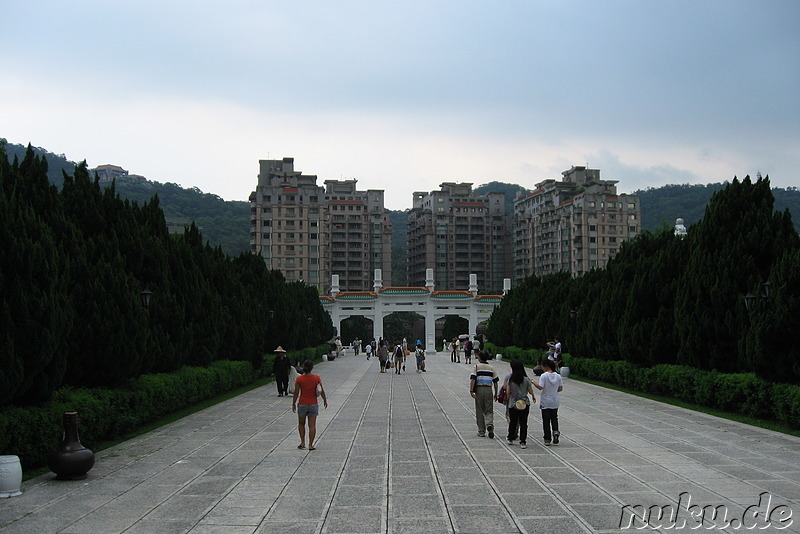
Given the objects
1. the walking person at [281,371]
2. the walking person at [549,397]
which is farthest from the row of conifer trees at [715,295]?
the walking person at [281,371]

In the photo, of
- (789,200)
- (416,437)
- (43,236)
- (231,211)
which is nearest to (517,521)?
(416,437)

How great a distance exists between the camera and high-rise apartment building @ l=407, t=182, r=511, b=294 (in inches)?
5207

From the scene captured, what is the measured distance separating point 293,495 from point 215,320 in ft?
46.5

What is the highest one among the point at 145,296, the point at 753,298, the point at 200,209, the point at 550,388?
the point at 200,209

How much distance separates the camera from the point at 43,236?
1088 cm

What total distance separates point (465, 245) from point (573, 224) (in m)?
27.5

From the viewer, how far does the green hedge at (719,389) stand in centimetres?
1420

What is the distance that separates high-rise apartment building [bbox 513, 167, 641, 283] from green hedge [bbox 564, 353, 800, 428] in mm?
78868

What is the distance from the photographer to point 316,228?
10231 cm

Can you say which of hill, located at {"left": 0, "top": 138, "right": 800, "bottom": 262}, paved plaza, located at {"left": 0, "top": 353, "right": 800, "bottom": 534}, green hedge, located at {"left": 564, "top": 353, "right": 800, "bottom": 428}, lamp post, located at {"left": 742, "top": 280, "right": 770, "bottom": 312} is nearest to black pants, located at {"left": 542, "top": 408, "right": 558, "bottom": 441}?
paved plaza, located at {"left": 0, "top": 353, "right": 800, "bottom": 534}

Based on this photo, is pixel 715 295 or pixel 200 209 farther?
pixel 200 209

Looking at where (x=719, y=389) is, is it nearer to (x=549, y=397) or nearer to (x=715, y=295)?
(x=715, y=295)

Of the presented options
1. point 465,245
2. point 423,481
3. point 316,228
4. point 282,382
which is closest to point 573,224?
point 465,245

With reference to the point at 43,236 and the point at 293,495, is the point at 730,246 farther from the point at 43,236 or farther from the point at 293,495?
the point at 43,236
